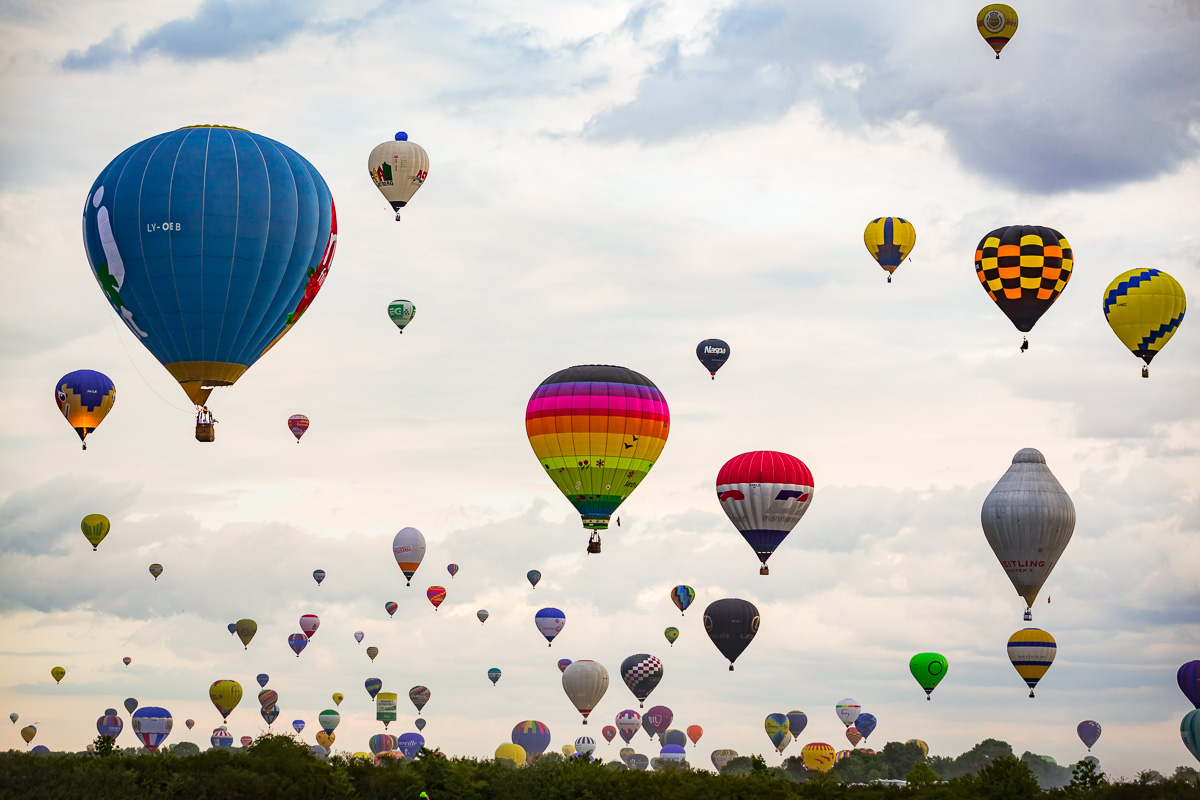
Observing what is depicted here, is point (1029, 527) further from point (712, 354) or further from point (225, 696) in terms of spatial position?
point (225, 696)

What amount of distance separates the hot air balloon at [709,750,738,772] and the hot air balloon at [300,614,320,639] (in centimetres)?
2615

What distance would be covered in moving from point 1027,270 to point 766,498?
14.0 metres

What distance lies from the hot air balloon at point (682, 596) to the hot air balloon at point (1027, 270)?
27883 mm

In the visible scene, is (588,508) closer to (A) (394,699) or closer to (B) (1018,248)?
(B) (1018,248)

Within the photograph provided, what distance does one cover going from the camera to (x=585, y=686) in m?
80.2

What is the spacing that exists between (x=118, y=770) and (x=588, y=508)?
82.1 feet

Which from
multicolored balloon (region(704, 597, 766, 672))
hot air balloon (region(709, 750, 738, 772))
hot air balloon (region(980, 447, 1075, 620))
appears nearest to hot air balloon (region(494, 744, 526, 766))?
hot air balloon (region(709, 750, 738, 772))

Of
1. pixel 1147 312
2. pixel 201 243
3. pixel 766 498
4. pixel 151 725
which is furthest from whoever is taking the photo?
pixel 151 725

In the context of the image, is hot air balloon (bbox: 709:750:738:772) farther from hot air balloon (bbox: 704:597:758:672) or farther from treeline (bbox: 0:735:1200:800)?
treeline (bbox: 0:735:1200:800)

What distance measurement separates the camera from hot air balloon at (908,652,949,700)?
7412 cm

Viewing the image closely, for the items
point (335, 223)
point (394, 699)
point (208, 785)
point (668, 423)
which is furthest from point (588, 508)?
point (394, 699)

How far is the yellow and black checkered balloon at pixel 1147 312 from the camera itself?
61.1 metres

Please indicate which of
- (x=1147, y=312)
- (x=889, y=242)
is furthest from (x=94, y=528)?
(x=1147, y=312)

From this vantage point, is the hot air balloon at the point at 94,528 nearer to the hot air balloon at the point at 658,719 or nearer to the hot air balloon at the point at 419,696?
the hot air balloon at the point at 419,696
